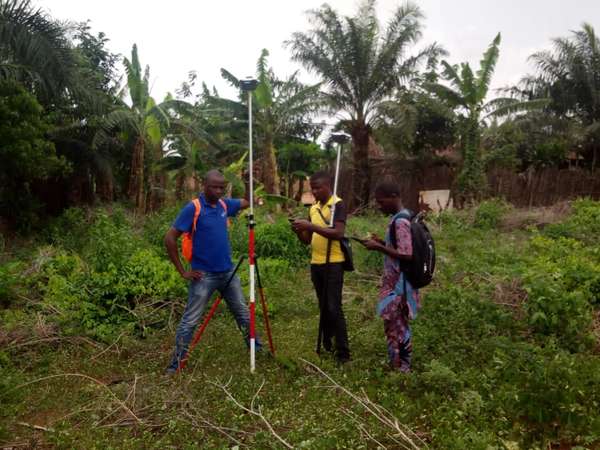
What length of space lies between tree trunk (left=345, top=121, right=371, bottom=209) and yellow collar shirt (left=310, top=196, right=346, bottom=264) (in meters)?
13.4

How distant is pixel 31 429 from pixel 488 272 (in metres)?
5.57

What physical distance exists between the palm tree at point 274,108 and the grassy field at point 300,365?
902 cm

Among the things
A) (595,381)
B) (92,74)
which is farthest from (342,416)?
(92,74)

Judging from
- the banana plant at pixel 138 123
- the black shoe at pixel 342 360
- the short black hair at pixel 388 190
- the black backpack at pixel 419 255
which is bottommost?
the black shoe at pixel 342 360

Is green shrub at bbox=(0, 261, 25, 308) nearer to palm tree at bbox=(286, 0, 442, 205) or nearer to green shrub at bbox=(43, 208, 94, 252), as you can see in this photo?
green shrub at bbox=(43, 208, 94, 252)

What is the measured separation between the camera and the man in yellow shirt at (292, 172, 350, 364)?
→ 4715mm

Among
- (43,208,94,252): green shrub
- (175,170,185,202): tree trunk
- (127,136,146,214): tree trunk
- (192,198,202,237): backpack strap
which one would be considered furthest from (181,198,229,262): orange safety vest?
(175,170,185,202): tree trunk

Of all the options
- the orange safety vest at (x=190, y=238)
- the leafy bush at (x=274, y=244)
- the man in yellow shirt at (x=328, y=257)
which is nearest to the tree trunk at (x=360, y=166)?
the leafy bush at (x=274, y=244)

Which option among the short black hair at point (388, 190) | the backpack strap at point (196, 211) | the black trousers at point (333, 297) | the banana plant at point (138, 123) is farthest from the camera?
the banana plant at point (138, 123)

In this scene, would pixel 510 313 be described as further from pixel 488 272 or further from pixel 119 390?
pixel 119 390

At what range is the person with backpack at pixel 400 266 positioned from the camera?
4234mm

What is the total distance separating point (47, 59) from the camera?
10930mm

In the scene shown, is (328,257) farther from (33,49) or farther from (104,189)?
(104,189)

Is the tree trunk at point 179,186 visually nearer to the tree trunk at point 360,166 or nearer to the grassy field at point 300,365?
the tree trunk at point 360,166
